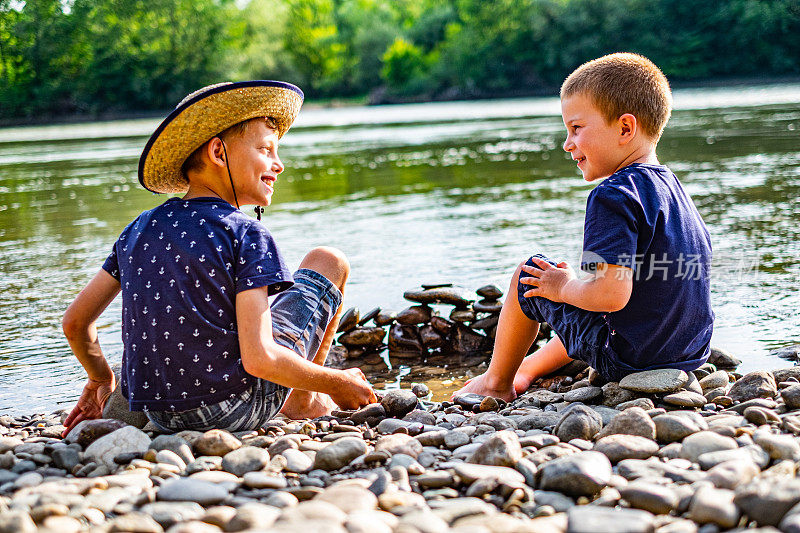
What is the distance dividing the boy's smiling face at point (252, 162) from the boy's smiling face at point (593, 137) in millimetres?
1237

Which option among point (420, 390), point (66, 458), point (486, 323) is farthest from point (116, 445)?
point (486, 323)

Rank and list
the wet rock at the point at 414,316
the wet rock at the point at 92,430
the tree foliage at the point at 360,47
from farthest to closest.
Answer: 1. the tree foliage at the point at 360,47
2. the wet rock at the point at 414,316
3. the wet rock at the point at 92,430

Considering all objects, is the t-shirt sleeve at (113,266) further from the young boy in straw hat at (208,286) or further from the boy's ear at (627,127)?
the boy's ear at (627,127)

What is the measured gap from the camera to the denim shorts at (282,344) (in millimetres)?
2926

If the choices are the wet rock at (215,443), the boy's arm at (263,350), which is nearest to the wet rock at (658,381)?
the boy's arm at (263,350)

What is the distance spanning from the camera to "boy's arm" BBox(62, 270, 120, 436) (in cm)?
308

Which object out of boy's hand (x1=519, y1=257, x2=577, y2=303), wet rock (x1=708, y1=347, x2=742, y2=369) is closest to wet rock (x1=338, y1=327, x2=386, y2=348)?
boy's hand (x1=519, y1=257, x2=577, y2=303)

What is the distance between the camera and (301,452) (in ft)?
8.82

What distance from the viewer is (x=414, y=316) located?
16.0 feet

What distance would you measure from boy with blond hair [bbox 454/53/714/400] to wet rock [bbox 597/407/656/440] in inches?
16.5

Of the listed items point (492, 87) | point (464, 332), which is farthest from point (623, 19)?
point (464, 332)

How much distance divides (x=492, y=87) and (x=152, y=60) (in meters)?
30.3

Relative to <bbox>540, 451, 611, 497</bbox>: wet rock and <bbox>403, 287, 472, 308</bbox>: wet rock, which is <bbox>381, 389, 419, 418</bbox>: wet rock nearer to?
<bbox>540, 451, 611, 497</bbox>: wet rock

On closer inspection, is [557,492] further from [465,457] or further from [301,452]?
[301,452]
